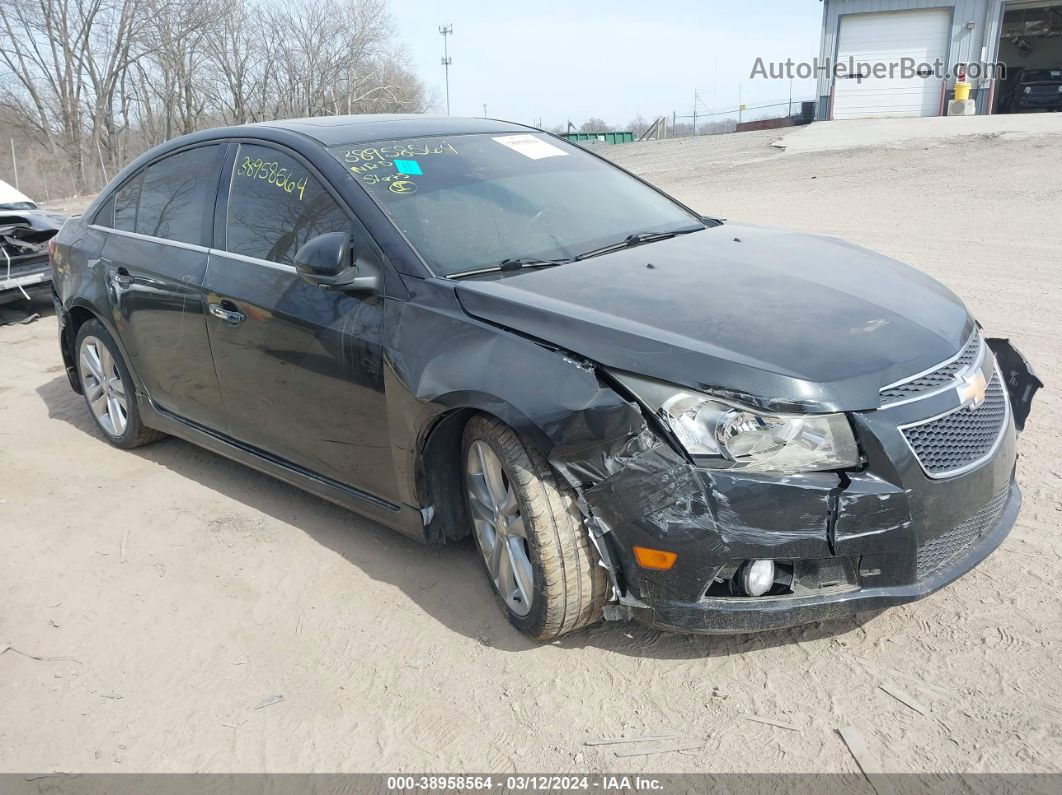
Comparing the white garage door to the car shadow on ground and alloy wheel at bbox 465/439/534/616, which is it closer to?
the car shadow on ground

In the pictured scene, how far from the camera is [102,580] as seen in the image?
3.85 metres

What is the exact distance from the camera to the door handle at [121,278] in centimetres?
472

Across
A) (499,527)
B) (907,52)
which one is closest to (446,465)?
(499,527)

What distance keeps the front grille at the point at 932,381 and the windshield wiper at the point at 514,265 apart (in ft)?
4.41

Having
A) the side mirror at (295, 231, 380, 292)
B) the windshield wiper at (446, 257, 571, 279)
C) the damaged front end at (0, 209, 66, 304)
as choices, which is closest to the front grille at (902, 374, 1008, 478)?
the windshield wiper at (446, 257, 571, 279)

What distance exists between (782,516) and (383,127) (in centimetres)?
264

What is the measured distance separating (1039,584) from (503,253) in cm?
227

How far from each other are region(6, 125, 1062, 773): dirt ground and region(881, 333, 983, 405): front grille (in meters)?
0.85

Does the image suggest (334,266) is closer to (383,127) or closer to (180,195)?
(383,127)

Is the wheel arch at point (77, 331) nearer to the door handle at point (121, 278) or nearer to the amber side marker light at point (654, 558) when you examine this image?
the door handle at point (121, 278)

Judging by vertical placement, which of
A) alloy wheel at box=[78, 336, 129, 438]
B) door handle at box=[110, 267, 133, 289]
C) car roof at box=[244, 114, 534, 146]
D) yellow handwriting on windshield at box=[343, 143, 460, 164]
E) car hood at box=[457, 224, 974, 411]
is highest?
car roof at box=[244, 114, 534, 146]

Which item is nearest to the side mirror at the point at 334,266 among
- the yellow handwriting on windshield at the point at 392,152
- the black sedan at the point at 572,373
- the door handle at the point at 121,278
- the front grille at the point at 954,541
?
the black sedan at the point at 572,373

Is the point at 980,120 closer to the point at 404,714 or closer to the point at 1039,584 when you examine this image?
the point at 1039,584

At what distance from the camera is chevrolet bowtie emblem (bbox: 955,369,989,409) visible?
2.78 metres
